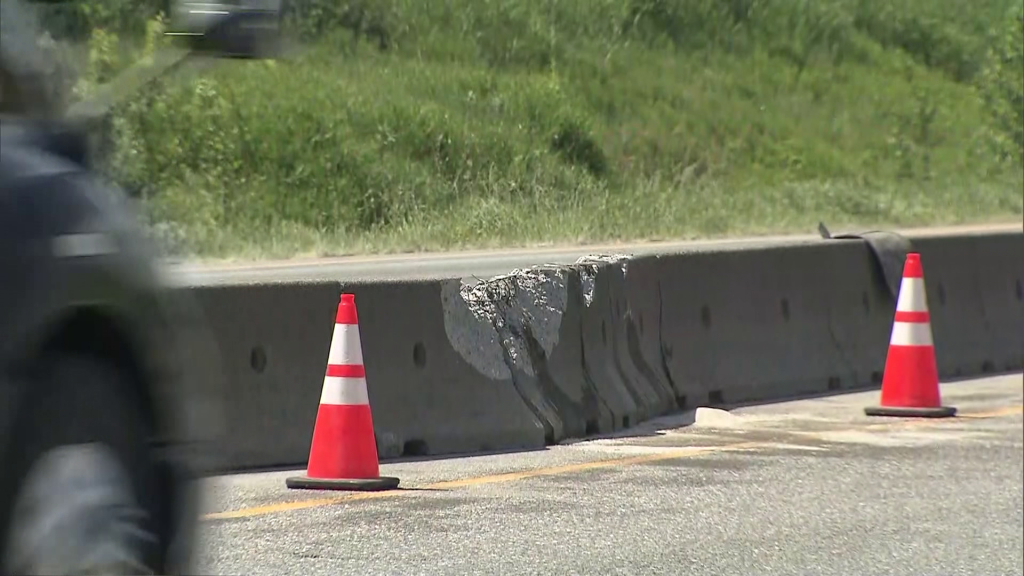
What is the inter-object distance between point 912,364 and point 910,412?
28 cm

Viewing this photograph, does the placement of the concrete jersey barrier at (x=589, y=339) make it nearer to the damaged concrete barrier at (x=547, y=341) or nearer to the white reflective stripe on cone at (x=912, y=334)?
the damaged concrete barrier at (x=547, y=341)

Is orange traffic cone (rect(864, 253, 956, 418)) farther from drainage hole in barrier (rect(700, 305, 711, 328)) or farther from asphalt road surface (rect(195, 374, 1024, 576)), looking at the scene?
drainage hole in barrier (rect(700, 305, 711, 328))

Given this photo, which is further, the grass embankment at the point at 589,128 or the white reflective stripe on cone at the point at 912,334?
the grass embankment at the point at 589,128

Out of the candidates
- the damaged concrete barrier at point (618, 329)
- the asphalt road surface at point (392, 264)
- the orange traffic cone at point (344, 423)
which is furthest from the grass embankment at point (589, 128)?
the orange traffic cone at point (344, 423)

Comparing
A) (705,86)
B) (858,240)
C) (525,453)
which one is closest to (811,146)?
(705,86)

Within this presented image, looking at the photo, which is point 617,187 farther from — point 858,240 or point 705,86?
point 858,240

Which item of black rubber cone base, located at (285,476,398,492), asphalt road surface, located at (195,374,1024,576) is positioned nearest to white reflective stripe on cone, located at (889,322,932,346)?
asphalt road surface, located at (195,374,1024,576)

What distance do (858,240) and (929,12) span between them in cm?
3292

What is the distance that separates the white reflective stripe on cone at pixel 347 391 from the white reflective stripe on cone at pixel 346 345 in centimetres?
8

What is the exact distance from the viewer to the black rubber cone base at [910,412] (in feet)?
38.2

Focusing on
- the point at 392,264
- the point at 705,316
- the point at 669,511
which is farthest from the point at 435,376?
the point at 392,264

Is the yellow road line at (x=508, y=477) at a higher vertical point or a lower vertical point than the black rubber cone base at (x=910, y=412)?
lower

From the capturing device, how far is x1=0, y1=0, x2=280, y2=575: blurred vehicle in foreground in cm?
300

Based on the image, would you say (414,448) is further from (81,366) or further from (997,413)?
(81,366)
